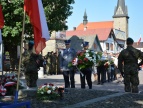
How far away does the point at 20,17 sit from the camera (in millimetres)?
25938

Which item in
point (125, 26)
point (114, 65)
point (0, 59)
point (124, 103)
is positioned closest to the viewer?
point (124, 103)

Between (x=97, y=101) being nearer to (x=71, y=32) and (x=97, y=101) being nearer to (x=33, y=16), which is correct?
(x=33, y=16)

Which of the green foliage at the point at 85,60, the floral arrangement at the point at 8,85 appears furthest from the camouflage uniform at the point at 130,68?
the floral arrangement at the point at 8,85

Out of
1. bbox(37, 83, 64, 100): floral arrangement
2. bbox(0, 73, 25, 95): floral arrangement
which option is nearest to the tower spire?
bbox(0, 73, 25, 95): floral arrangement

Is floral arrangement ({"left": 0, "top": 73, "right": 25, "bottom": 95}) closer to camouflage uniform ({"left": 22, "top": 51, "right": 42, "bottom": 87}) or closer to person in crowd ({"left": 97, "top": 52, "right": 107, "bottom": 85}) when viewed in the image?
camouflage uniform ({"left": 22, "top": 51, "right": 42, "bottom": 87})

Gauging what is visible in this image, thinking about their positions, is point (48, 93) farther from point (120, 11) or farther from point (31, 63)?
point (120, 11)

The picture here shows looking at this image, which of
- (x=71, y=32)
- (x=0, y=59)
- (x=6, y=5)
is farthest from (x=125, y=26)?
(x=0, y=59)

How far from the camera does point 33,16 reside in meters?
6.66

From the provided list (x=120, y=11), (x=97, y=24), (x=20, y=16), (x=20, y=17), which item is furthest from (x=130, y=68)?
(x=97, y=24)

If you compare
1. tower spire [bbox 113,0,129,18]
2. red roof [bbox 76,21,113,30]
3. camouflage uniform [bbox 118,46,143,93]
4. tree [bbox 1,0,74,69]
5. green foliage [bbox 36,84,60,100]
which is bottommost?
green foliage [bbox 36,84,60,100]

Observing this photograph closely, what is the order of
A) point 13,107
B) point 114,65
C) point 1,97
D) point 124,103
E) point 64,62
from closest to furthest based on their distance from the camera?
point 13,107
point 124,103
point 1,97
point 64,62
point 114,65

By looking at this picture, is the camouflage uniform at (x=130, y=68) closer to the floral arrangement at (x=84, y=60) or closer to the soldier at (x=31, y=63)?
the floral arrangement at (x=84, y=60)

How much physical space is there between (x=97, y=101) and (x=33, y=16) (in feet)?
10.3

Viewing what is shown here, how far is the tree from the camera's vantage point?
995 inches
